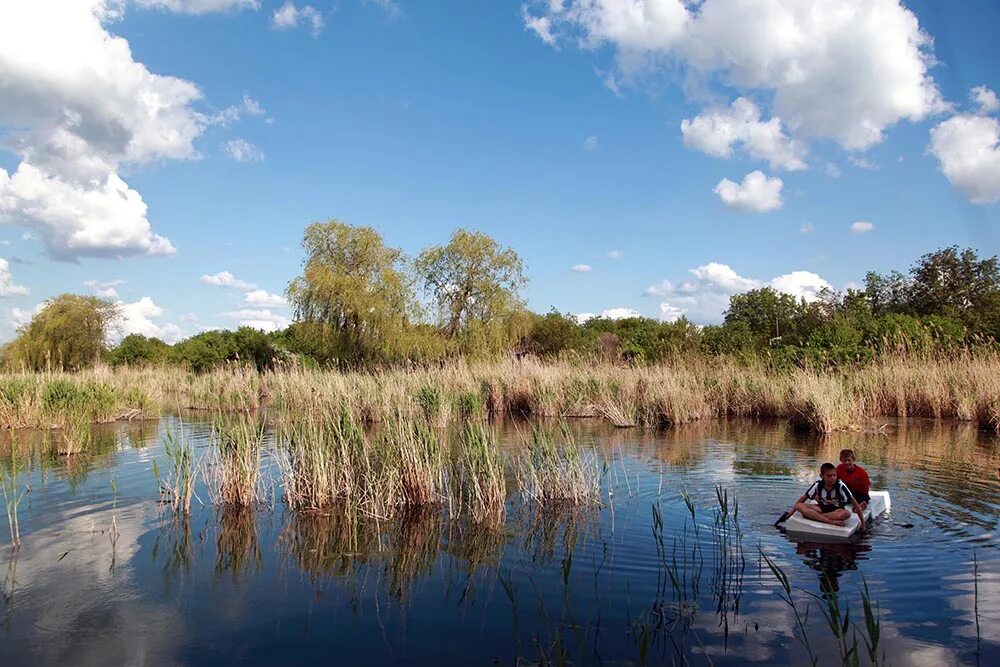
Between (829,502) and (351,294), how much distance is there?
2744 cm

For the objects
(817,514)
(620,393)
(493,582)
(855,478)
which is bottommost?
(493,582)

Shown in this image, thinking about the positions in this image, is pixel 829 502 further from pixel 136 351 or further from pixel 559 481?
pixel 136 351

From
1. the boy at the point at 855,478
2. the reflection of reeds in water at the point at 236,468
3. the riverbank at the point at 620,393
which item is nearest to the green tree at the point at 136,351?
the riverbank at the point at 620,393

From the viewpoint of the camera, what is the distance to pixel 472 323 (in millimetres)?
34469

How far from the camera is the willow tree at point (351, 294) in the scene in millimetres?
33062

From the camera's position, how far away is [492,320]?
34.7 m

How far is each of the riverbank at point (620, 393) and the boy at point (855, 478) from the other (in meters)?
8.47

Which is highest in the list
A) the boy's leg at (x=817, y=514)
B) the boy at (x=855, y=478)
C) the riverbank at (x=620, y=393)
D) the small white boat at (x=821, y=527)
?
the riverbank at (x=620, y=393)

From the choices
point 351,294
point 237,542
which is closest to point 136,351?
point 351,294

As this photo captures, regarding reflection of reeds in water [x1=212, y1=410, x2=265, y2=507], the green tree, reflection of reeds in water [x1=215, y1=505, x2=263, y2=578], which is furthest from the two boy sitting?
the green tree

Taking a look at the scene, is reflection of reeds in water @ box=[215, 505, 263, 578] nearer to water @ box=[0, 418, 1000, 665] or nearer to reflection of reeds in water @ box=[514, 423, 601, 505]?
water @ box=[0, 418, 1000, 665]

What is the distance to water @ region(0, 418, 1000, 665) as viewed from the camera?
16.9ft

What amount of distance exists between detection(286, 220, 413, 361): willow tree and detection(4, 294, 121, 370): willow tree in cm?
1515

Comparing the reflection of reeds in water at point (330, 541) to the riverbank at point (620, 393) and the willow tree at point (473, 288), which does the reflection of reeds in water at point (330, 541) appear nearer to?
the riverbank at point (620, 393)
